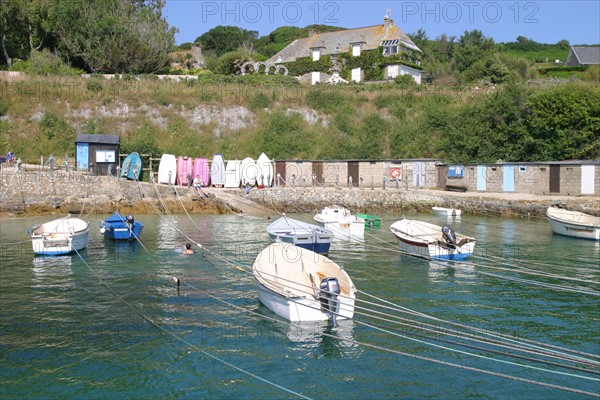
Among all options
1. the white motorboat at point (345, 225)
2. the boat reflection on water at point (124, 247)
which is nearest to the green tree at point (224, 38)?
the white motorboat at point (345, 225)

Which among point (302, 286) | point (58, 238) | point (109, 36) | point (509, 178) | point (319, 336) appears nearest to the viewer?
point (319, 336)

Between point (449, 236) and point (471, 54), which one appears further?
point (471, 54)

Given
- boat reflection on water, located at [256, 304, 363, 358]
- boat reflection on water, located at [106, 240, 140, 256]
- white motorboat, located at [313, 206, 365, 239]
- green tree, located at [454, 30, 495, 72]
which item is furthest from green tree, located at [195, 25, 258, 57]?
boat reflection on water, located at [256, 304, 363, 358]

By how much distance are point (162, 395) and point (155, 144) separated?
40114 mm

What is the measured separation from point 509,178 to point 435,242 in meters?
24.0

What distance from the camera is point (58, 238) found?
80.3ft

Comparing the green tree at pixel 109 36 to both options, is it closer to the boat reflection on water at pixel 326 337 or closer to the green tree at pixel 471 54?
the green tree at pixel 471 54

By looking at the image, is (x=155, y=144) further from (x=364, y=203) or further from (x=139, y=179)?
(x=364, y=203)

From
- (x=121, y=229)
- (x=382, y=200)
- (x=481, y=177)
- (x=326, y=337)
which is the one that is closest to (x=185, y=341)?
(x=326, y=337)

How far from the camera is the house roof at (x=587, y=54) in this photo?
76.7m

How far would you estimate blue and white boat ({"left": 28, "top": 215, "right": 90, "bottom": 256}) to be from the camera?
24.3m

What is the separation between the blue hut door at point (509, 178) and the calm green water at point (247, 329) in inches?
770

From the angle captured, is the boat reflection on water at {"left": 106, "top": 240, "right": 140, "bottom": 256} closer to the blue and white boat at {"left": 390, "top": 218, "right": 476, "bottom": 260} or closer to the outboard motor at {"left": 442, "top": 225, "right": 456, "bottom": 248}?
the blue and white boat at {"left": 390, "top": 218, "right": 476, "bottom": 260}

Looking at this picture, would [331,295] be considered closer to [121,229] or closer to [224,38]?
[121,229]
